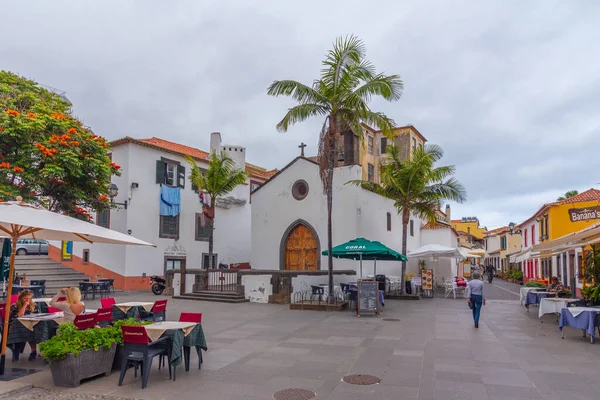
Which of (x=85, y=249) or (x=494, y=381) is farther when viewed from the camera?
(x=85, y=249)

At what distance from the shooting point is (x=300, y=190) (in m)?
25.5

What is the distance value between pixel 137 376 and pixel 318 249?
17.3 meters

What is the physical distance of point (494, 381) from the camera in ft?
23.7

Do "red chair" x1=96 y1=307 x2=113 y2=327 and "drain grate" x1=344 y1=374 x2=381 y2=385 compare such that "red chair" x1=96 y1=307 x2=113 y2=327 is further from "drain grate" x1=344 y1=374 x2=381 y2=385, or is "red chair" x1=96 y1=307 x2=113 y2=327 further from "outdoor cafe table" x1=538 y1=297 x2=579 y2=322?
"outdoor cafe table" x1=538 y1=297 x2=579 y2=322

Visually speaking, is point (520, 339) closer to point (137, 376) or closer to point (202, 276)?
point (137, 376)

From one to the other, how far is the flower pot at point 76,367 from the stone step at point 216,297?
12.0 m

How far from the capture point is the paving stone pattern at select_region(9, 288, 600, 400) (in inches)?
265

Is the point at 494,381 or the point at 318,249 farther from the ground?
the point at 318,249

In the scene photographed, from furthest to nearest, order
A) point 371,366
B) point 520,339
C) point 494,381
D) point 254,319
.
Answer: point 254,319 < point 520,339 < point 371,366 < point 494,381

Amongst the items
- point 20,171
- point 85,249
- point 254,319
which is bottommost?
point 254,319

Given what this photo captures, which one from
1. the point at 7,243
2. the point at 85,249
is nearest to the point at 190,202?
the point at 85,249

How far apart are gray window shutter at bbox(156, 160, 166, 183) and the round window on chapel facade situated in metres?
7.76

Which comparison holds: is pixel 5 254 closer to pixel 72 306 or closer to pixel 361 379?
pixel 72 306

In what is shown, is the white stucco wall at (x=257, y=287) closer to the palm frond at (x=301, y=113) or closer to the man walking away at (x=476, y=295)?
the palm frond at (x=301, y=113)
